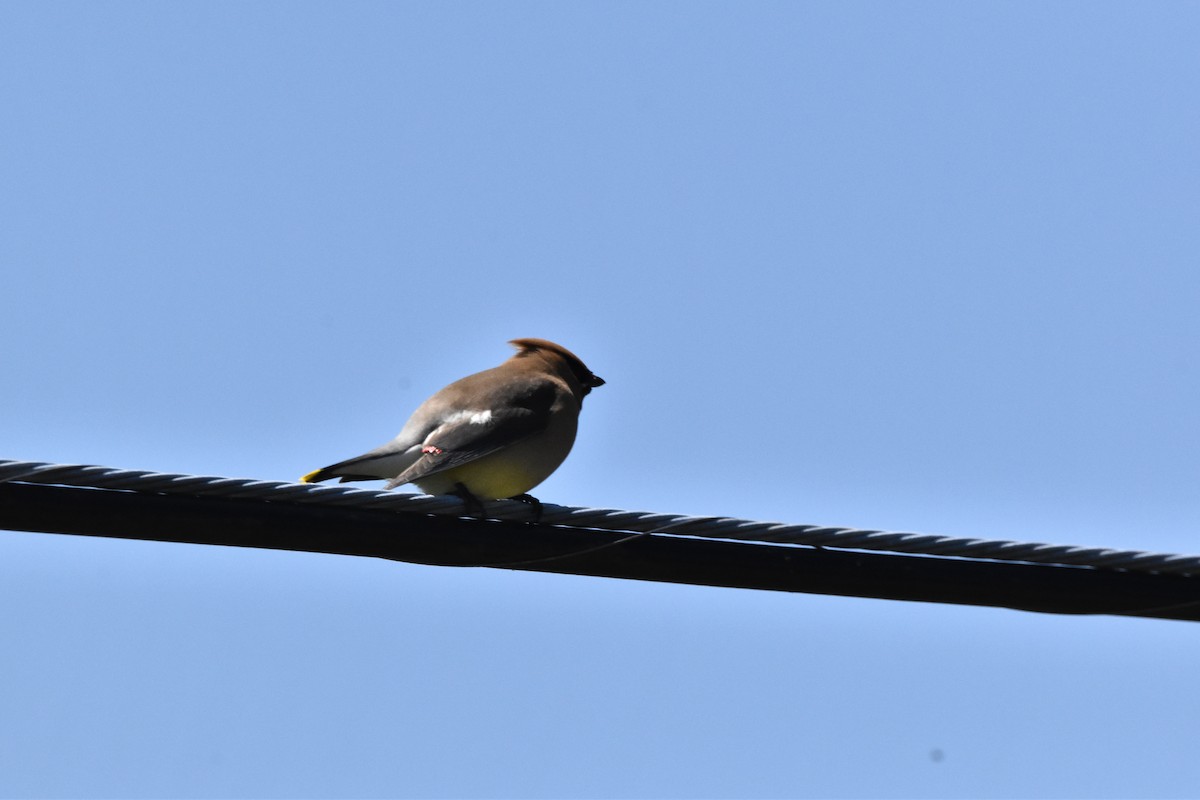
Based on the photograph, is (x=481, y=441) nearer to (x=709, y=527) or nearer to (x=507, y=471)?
(x=507, y=471)

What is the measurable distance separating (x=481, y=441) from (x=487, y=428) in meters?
0.09

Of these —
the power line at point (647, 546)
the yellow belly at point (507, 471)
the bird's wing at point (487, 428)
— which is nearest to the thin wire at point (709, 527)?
the power line at point (647, 546)

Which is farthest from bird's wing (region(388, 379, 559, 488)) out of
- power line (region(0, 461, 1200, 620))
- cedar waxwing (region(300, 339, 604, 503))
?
power line (region(0, 461, 1200, 620))

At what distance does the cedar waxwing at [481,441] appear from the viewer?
632cm

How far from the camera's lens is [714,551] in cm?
466

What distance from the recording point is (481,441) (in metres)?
6.37

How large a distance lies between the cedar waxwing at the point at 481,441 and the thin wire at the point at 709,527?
1.43 m

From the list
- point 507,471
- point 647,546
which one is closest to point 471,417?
point 507,471

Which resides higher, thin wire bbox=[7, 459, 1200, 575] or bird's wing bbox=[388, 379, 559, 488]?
bird's wing bbox=[388, 379, 559, 488]

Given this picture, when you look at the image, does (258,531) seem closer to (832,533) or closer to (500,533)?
(500,533)

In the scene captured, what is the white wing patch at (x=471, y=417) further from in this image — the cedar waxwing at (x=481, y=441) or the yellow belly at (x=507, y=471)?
the yellow belly at (x=507, y=471)

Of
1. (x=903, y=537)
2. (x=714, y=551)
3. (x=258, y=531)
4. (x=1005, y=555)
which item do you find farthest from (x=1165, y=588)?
(x=258, y=531)

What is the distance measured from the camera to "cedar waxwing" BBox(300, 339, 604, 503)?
632 centimetres

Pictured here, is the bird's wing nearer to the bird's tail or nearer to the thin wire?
the bird's tail
